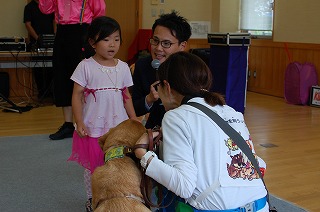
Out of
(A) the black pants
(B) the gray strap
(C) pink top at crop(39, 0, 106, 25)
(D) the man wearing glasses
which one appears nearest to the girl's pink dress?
(D) the man wearing glasses

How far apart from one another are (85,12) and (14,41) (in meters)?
2.41

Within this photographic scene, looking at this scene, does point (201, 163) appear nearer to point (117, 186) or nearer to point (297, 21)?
point (117, 186)

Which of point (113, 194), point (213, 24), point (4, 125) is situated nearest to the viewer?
point (113, 194)

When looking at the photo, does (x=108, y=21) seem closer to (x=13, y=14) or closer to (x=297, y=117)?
(x=297, y=117)

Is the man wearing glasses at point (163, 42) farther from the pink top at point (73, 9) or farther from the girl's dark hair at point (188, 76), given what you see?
the pink top at point (73, 9)

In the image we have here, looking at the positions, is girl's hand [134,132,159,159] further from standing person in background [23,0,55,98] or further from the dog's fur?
standing person in background [23,0,55,98]

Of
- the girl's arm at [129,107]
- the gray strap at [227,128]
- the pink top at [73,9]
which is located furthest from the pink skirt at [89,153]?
the pink top at [73,9]

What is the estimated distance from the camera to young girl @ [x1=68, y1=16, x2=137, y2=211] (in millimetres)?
2320

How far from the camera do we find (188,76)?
1.51 metres

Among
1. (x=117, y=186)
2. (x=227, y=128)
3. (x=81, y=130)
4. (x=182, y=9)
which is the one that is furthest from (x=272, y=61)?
(x=117, y=186)

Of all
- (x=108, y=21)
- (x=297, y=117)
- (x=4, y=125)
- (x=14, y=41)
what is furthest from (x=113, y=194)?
(x=14, y=41)

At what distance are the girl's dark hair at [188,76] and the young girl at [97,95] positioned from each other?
2.82ft

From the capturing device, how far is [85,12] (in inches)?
152

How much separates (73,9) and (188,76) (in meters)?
2.63
